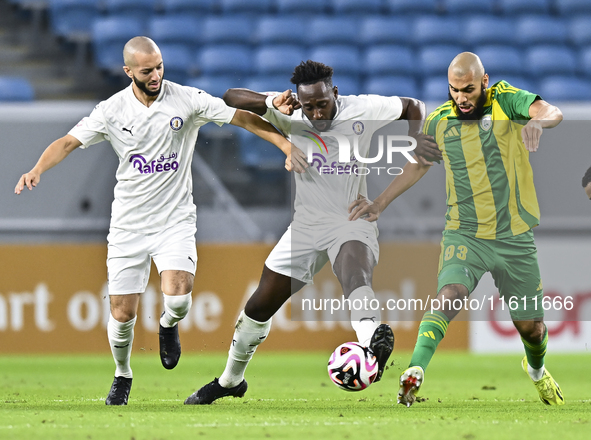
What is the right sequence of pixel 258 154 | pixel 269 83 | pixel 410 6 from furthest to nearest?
pixel 410 6
pixel 269 83
pixel 258 154

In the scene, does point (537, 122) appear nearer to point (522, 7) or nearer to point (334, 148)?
point (334, 148)

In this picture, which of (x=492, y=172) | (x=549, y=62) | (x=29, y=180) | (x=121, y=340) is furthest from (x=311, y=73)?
(x=549, y=62)

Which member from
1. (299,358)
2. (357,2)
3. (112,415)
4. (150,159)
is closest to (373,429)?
(112,415)

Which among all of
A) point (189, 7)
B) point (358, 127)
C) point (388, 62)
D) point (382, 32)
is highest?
point (189, 7)

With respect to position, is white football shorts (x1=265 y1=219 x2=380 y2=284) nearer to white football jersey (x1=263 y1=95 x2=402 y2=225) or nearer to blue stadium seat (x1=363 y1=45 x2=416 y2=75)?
white football jersey (x1=263 y1=95 x2=402 y2=225)

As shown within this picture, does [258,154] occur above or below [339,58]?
below

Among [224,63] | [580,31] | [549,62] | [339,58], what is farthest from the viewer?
[580,31]

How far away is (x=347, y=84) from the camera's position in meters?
10.7

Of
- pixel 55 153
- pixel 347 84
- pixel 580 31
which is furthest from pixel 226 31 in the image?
pixel 55 153

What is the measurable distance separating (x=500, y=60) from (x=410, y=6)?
1619mm

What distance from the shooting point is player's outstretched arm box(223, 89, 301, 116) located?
5109 mm

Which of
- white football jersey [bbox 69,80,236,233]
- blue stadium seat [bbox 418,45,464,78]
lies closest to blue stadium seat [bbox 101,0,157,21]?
blue stadium seat [bbox 418,45,464,78]

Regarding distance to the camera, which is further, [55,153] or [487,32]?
[487,32]

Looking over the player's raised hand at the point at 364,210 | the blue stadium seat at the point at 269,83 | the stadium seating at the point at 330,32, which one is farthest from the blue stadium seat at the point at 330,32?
the player's raised hand at the point at 364,210
